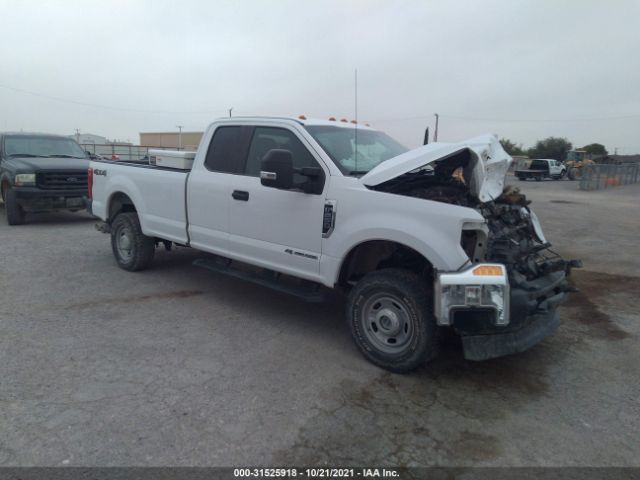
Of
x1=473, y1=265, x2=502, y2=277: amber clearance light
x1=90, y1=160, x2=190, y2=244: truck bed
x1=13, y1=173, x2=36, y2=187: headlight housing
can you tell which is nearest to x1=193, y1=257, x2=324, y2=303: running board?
x1=90, y1=160, x2=190, y2=244: truck bed

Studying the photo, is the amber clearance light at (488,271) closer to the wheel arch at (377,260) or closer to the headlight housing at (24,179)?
the wheel arch at (377,260)

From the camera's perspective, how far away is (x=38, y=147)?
1152 cm

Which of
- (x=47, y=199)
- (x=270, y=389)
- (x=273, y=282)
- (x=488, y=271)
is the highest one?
(x=488, y=271)

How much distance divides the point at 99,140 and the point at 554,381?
60.5 meters

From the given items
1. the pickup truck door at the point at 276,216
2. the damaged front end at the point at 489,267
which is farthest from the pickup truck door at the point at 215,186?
the damaged front end at the point at 489,267

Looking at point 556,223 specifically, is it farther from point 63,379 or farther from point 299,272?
point 63,379

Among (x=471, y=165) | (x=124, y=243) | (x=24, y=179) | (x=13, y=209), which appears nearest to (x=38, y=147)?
(x=24, y=179)

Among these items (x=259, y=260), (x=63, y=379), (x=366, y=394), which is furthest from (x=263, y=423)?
(x=259, y=260)

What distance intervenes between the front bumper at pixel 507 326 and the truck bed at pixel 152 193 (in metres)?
3.48

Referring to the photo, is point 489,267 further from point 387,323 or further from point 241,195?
point 241,195

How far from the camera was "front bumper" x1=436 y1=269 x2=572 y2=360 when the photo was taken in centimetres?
363

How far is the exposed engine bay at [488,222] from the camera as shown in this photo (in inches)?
154

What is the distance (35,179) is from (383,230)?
9.07 meters

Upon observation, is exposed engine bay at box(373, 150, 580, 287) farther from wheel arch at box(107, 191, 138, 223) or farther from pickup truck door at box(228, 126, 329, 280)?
wheel arch at box(107, 191, 138, 223)
